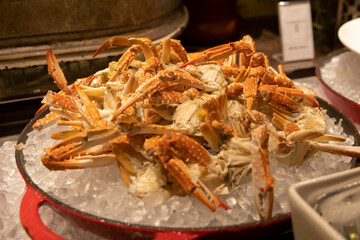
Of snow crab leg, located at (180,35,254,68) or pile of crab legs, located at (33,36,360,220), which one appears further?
snow crab leg, located at (180,35,254,68)

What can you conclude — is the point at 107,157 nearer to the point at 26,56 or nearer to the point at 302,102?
the point at 302,102

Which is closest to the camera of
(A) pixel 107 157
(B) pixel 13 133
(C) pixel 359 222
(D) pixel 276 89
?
(C) pixel 359 222

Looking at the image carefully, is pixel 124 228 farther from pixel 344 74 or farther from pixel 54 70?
pixel 344 74

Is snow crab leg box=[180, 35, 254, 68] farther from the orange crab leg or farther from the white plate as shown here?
the white plate

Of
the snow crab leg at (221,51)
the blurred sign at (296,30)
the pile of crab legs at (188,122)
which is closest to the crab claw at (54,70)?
the pile of crab legs at (188,122)

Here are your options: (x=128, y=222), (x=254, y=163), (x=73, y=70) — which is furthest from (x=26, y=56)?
(x=254, y=163)

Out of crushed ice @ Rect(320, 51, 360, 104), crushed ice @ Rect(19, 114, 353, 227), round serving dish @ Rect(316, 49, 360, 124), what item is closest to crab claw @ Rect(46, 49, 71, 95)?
crushed ice @ Rect(19, 114, 353, 227)
